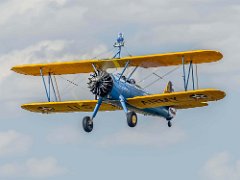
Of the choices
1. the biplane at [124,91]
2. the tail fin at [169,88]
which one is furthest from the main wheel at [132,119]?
the tail fin at [169,88]

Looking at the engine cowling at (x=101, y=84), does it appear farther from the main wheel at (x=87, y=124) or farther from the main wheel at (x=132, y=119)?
the main wheel at (x=132, y=119)

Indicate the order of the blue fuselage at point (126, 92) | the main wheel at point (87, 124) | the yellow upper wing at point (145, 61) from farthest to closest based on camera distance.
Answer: the yellow upper wing at point (145, 61) → the blue fuselage at point (126, 92) → the main wheel at point (87, 124)

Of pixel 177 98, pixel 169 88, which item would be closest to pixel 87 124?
pixel 177 98

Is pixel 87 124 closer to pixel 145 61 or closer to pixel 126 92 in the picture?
pixel 126 92

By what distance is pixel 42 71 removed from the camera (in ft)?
147

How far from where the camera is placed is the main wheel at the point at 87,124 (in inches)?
1581

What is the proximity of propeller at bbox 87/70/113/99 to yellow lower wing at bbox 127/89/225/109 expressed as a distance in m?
1.26

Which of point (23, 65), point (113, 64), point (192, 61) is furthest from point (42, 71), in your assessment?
point (192, 61)

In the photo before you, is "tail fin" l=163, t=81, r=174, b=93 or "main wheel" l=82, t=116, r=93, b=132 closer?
"main wheel" l=82, t=116, r=93, b=132

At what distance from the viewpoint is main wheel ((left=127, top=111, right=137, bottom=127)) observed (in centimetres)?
3906

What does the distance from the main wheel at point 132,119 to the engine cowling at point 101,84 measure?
1.43 metres

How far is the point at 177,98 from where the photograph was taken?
1588 inches

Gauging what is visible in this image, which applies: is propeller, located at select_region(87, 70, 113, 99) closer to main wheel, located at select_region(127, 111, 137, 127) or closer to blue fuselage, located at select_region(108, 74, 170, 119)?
blue fuselage, located at select_region(108, 74, 170, 119)

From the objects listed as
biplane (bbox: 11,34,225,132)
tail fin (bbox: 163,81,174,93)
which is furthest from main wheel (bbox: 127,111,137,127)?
A: tail fin (bbox: 163,81,174,93)
